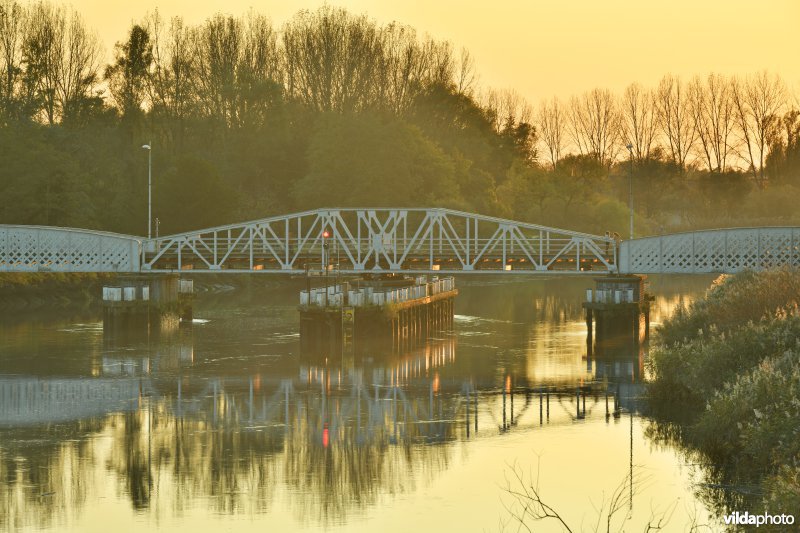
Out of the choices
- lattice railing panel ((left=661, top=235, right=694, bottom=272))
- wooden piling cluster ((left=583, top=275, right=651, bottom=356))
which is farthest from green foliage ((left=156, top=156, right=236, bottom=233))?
lattice railing panel ((left=661, top=235, right=694, bottom=272))

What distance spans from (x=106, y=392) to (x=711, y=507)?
32.6 metres

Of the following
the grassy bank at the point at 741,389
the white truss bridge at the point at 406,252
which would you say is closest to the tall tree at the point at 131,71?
the white truss bridge at the point at 406,252

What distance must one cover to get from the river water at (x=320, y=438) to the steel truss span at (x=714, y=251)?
345 inches

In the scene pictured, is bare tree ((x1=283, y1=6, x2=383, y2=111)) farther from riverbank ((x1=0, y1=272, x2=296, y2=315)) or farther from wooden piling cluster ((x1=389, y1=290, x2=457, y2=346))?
wooden piling cluster ((x1=389, y1=290, x2=457, y2=346))

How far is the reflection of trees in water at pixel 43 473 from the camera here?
1554 inches

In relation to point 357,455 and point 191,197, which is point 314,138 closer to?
point 191,197

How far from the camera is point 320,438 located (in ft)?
167

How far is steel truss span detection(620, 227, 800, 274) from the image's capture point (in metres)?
85.8

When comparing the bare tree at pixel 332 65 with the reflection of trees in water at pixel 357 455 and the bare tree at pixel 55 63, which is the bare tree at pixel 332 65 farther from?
the reflection of trees in water at pixel 357 455

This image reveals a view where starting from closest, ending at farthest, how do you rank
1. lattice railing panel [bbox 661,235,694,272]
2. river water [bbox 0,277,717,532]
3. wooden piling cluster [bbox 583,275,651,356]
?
river water [bbox 0,277,717,532]
wooden piling cluster [bbox 583,275,651,356]
lattice railing panel [bbox 661,235,694,272]

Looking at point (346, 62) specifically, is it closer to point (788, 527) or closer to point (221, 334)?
point (221, 334)

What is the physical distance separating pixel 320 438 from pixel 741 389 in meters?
15.7

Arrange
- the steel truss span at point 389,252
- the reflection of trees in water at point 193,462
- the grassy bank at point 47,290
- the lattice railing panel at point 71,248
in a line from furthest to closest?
1. the grassy bank at point 47,290
2. the lattice railing panel at point 71,248
3. the steel truss span at point 389,252
4. the reflection of trees in water at point 193,462

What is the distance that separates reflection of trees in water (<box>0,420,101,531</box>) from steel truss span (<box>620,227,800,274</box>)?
4655 centimetres
